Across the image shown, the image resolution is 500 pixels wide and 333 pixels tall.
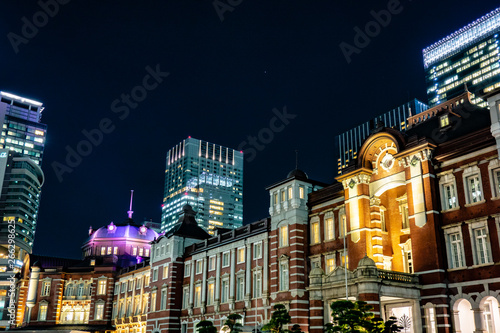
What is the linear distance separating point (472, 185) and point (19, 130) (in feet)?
559

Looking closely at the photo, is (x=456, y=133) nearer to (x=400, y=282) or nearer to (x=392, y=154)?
(x=392, y=154)

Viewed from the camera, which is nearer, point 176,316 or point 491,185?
point 491,185

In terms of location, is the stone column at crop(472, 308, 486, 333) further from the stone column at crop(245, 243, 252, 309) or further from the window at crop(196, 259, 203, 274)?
the window at crop(196, 259, 203, 274)

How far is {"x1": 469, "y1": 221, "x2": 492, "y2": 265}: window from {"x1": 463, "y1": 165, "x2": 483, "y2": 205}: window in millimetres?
1670

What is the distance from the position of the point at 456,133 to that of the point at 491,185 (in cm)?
558

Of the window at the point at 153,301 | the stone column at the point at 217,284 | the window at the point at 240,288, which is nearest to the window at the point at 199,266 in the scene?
the stone column at the point at 217,284

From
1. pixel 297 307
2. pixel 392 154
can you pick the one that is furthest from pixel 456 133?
pixel 297 307

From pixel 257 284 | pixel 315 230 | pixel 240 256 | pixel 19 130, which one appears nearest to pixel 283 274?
pixel 315 230

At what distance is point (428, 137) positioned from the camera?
36.3 metres

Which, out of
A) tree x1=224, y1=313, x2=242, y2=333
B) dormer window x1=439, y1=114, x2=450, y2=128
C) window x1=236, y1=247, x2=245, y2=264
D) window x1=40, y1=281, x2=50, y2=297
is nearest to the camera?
dormer window x1=439, y1=114, x2=450, y2=128

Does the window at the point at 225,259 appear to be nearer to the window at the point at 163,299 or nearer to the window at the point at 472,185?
the window at the point at 163,299

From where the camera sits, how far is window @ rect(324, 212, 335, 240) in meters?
43.1

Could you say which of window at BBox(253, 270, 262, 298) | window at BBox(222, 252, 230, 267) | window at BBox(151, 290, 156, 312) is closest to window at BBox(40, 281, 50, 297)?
window at BBox(151, 290, 156, 312)

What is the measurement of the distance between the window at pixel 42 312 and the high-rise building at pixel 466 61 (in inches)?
4727
